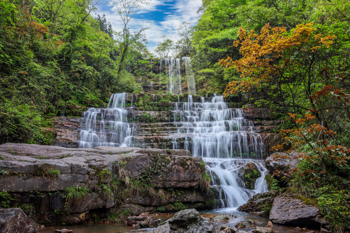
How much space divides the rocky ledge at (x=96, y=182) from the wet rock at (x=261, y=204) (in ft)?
4.69

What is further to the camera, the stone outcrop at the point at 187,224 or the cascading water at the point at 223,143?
the cascading water at the point at 223,143

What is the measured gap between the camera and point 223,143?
12.4 metres

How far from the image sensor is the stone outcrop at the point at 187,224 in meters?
3.87

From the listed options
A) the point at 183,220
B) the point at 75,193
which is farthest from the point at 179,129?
the point at 183,220

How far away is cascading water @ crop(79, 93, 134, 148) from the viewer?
1176cm

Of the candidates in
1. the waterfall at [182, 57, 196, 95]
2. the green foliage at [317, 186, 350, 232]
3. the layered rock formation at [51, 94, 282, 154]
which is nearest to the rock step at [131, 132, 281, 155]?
the layered rock formation at [51, 94, 282, 154]

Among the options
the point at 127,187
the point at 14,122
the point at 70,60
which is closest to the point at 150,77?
the point at 70,60

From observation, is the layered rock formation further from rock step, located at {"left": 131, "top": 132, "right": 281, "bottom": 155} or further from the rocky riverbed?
the rocky riverbed

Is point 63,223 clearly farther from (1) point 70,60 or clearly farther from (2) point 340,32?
(1) point 70,60

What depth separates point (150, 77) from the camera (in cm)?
3155

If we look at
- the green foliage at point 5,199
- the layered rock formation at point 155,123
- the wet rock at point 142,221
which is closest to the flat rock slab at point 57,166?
the green foliage at point 5,199

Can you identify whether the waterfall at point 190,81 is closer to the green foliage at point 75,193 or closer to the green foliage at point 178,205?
the green foliage at point 178,205

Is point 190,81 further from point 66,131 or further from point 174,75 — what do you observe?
point 66,131

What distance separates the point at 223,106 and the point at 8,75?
15.7 meters
